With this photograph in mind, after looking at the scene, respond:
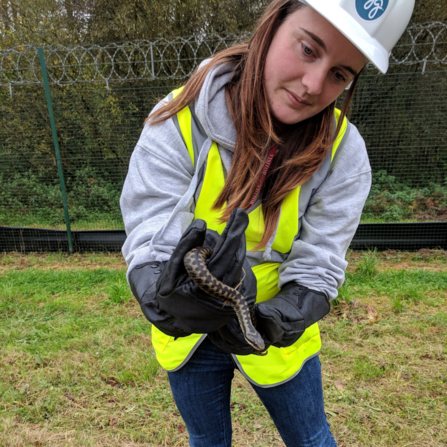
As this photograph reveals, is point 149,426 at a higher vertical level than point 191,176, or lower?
lower

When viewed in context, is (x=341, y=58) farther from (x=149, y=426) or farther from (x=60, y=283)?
(x=60, y=283)

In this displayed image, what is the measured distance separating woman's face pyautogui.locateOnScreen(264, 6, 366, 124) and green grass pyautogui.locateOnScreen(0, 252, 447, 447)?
2936mm

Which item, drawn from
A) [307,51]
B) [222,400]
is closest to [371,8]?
[307,51]

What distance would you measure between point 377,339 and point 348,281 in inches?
63.2

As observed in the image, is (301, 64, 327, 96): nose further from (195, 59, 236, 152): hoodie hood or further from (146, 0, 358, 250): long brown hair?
(195, 59, 236, 152): hoodie hood

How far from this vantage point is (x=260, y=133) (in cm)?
174

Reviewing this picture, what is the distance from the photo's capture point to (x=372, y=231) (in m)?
7.86

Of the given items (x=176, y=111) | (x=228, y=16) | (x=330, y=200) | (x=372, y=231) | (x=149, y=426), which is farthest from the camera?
(x=228, y=16)

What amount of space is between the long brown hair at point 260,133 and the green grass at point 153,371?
102 inches

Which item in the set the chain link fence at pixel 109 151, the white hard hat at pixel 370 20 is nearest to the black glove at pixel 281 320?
the white hard hat at pixel 370 20

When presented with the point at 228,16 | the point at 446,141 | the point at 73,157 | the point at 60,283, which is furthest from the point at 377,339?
the point at 228,16

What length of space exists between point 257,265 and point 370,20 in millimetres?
1133

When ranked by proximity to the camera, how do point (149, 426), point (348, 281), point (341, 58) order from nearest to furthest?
1. point (341, 58)
2. point (149, 426)
3. point (348, 281)

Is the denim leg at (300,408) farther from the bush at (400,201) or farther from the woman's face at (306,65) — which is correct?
the bush at (400,201)
